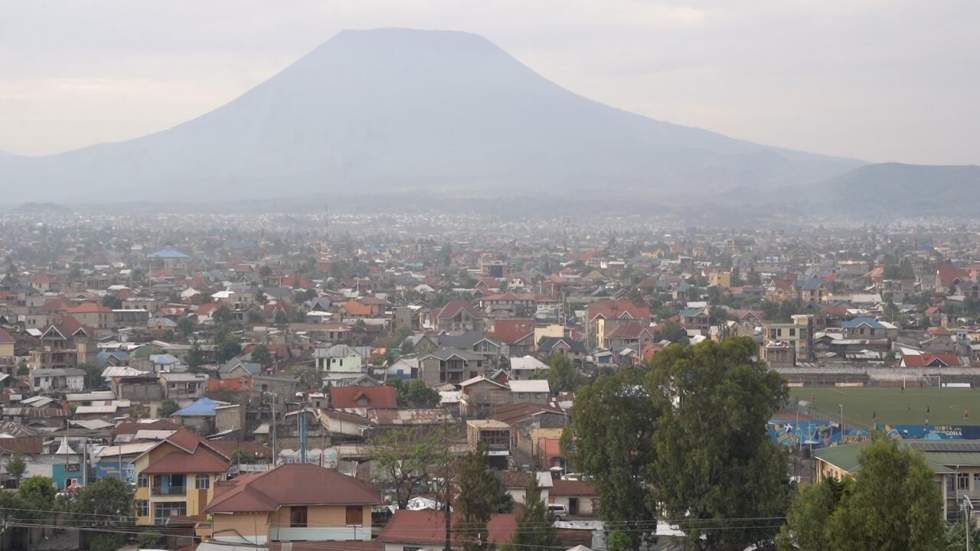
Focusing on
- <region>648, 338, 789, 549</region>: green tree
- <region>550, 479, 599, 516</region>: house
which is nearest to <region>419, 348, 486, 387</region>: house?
<region>550, 479, 599, 516</region>: house

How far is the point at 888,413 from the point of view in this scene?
30.1 m

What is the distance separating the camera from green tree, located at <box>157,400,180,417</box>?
92.5ft

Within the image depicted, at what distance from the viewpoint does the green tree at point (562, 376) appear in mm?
32097

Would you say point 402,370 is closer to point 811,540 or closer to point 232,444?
point 232,444

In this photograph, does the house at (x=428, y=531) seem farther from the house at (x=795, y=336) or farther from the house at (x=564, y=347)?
the house at (x=795, y=336)

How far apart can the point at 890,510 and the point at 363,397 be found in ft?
53.7

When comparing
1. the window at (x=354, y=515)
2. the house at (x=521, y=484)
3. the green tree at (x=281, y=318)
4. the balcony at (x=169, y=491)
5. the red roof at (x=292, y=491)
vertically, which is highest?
the red roof at (x=292, y=491)

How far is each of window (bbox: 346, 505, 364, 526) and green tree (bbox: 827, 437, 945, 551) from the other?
17.2ft

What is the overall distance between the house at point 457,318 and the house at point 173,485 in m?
25.5

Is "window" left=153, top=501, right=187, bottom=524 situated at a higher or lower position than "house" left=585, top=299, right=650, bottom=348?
higher

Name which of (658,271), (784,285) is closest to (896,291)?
(784,285)

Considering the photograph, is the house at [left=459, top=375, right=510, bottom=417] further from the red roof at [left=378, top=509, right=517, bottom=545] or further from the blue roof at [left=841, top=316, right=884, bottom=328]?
the blue roof at [left=841, top=316, right=884, bottom=328]

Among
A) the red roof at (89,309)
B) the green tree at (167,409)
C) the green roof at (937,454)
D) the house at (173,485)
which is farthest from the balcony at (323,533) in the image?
the red roof at (89,309)

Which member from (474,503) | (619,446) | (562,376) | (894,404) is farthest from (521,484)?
(894,404)
